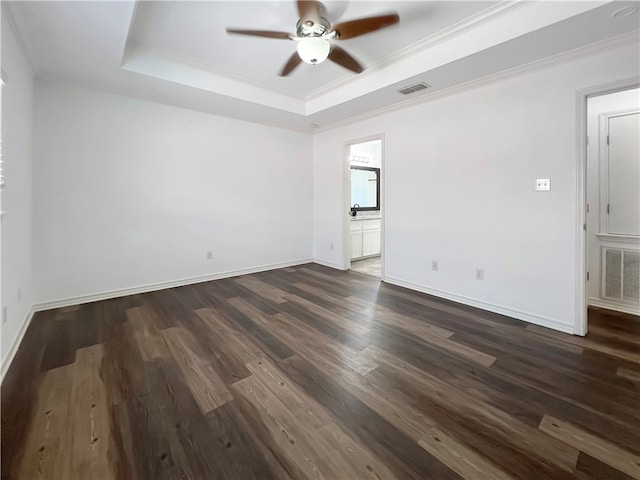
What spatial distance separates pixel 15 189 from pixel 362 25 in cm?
310

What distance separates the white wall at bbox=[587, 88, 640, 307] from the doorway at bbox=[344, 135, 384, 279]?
2.74 meters

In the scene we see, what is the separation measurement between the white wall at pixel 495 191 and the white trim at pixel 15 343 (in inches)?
155

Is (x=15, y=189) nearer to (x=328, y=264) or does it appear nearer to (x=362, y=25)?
(x=362, y=25)

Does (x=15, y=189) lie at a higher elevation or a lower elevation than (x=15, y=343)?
higher

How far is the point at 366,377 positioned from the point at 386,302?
5.07 ft

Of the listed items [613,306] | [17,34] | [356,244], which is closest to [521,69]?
[613,306]

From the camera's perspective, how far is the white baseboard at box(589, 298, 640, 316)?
3.04 m

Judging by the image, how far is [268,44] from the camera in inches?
112

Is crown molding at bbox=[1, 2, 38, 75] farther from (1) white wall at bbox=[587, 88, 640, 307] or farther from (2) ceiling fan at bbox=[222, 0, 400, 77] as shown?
(1) white wall at bbox=[587, 88, 640, 307]

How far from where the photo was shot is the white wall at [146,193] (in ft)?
10.5

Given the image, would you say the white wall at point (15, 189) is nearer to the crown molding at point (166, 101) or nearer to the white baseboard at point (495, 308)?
the crown molding at point (166, 101)

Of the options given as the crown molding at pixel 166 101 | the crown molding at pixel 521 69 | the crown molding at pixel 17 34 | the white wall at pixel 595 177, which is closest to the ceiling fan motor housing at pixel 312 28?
the crown molding at pixel 521 69

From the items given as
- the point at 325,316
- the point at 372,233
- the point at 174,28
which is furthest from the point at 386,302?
the point at 174,28

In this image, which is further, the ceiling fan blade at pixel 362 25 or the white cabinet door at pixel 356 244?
the white cabinet door at pixel 356 244
